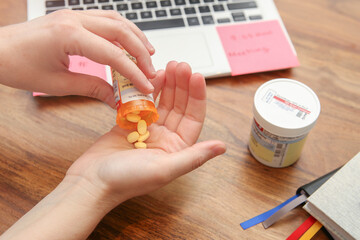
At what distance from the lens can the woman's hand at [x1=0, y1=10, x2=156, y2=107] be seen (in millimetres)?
575

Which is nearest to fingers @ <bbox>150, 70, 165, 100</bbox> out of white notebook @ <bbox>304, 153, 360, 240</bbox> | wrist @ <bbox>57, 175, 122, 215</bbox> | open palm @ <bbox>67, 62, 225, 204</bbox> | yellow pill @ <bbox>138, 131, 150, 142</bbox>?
open palm @ <bbox>67, 62, 225, 204</bbox>

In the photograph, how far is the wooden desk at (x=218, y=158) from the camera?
0.59 meters

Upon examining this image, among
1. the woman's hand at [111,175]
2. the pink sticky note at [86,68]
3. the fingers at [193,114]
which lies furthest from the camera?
the pink sticky note at [86,68]

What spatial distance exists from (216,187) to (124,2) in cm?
49

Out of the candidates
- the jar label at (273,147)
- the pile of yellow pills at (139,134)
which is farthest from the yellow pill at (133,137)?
the jar label at (273,147)

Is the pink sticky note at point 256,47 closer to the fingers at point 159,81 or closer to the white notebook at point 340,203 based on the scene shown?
the fingers at point 159,81

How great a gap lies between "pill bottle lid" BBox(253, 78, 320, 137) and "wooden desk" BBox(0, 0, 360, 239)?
0.39 feet

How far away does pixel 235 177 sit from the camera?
2.11 feet

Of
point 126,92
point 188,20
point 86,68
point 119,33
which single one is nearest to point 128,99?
point 126,92

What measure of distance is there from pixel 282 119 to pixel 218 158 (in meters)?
0.15

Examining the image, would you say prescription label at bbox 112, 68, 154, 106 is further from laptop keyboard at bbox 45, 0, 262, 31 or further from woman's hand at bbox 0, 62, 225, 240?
laptop keyboard at bbox 45, 0, 262, 31

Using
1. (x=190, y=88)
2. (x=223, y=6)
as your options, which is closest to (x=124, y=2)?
(x=223, y=6)

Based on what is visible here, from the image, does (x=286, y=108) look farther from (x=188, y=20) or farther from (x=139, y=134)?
(x=188, y=20)

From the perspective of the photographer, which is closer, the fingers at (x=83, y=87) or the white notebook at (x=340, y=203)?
the white notebook at (x=340, y=203)
